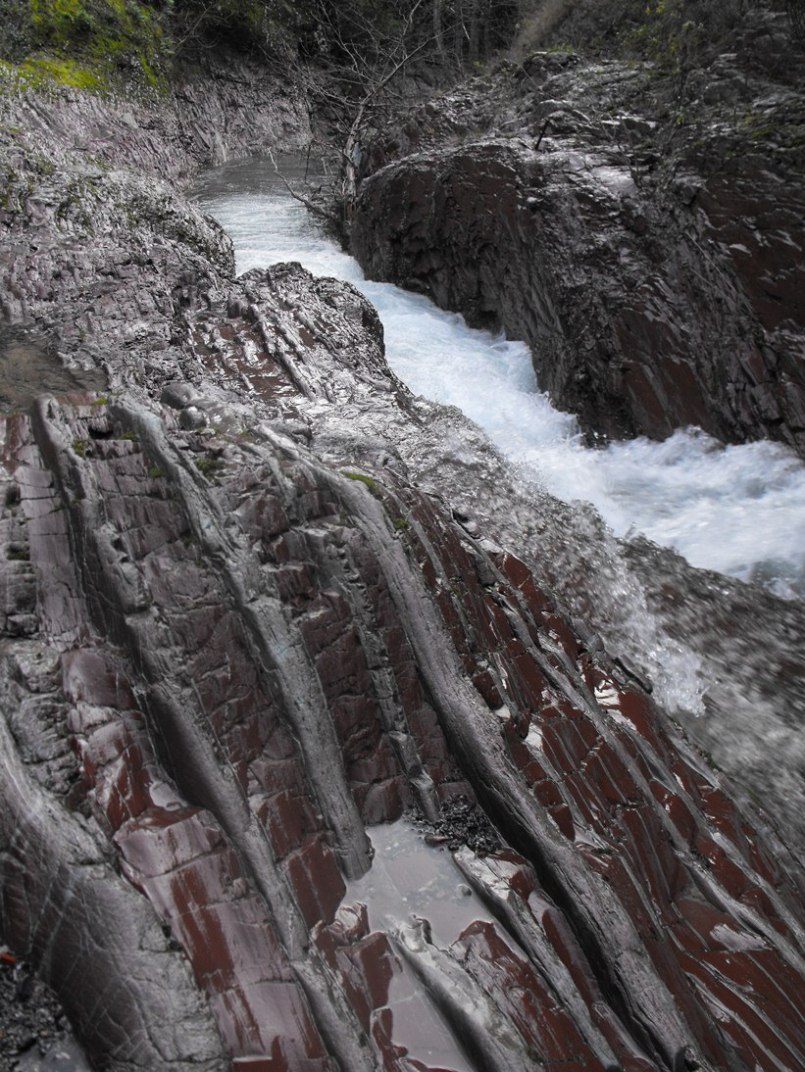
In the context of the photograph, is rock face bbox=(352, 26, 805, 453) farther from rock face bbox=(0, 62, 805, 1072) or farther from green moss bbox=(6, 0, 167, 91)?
green moss bbox=(6, 0, 167, 91)

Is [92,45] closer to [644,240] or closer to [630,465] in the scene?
[644,240]

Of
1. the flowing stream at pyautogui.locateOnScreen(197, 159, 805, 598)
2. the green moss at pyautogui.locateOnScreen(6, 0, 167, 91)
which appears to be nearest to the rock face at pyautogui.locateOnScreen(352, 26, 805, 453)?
the flowing stream at pyautogui.locateOnScreen(197, 159, 805, 598)

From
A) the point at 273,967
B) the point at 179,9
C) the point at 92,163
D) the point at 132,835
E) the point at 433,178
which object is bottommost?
the point at 273,967

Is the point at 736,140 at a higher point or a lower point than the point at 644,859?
higher

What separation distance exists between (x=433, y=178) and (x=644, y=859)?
30.1 feet

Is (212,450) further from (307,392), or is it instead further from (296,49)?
(296,49)

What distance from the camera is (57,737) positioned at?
2.47 metres

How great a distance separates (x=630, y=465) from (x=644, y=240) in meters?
2.35

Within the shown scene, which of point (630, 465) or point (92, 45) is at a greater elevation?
point (92, 45)

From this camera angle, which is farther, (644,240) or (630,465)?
(644,240)

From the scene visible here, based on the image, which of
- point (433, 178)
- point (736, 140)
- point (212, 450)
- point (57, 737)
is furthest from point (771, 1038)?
point (433, 178)

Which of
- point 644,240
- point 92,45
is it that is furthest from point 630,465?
point 92,45

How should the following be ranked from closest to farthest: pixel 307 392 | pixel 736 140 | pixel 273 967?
pixel 273 967 < pixel 307 392 < pixel 736 140

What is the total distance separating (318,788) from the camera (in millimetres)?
2715
